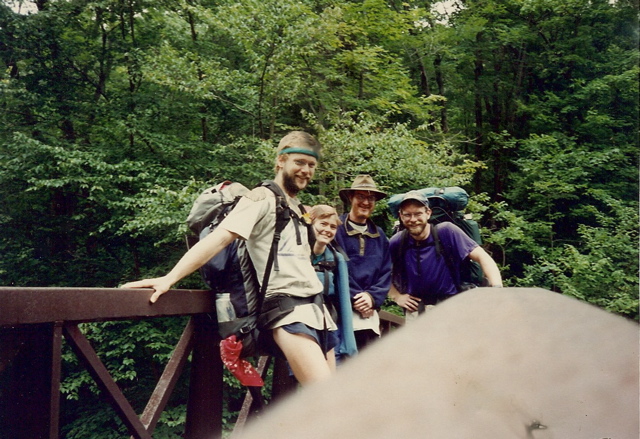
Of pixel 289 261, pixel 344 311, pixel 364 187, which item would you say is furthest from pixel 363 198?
pixel 289 261

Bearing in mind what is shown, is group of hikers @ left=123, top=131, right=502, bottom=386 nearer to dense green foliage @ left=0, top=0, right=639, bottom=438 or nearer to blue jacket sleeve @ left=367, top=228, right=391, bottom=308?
blue jacket sleeve @ left=367, top=228, right=391, bottom=308

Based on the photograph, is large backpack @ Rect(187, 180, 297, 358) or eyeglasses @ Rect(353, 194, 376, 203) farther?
eyeglasses @ Rect(353, 194, 376, 203)

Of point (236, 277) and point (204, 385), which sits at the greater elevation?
point (236, 277)

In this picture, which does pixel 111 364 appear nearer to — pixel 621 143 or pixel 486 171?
pixel 486 171

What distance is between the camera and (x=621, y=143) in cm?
846

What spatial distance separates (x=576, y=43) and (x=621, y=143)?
2147 mm

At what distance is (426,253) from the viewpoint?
2.56 m

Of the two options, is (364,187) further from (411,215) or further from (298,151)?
(298,151)

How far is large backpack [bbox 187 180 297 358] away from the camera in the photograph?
156 cm

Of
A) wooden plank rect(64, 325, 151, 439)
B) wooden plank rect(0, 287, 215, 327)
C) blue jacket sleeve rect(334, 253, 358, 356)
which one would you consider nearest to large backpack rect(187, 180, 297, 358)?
wooden plank rect(0, 287, 215, 327)

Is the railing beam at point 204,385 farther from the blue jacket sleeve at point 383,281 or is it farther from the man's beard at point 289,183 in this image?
the blue jacket sleeve at point 383,281

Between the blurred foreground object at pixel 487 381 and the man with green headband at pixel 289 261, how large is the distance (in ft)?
3.84

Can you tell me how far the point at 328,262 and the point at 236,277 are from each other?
764 mm

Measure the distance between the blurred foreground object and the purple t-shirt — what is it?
2.16m
